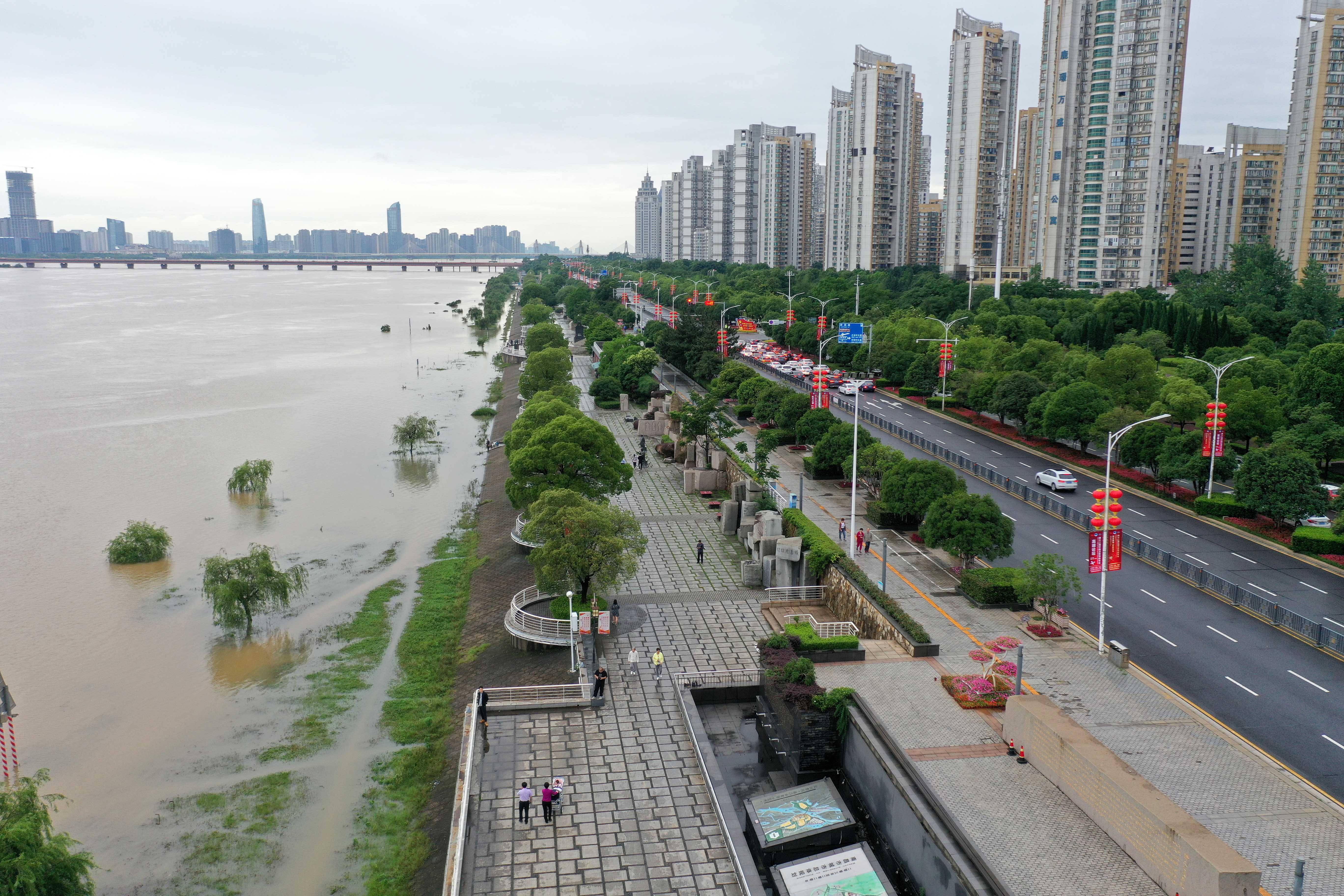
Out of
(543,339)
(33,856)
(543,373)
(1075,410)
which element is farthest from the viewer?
(543,339)

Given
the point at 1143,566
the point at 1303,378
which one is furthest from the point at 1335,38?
→ the point at 1143,566

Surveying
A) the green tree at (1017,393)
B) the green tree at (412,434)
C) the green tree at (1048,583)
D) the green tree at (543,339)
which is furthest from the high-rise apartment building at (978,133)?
the green tree at (1048,583)

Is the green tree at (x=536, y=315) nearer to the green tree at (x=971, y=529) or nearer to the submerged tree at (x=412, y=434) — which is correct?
the submerged tree at (x=412, y=434)

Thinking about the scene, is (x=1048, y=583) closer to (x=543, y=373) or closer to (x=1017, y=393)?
(x=1017, y=393)

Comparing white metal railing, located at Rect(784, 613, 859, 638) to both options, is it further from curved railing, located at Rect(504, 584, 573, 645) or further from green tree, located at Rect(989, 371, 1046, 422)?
green tree, located at Rect(989, 371, 1046, 422)

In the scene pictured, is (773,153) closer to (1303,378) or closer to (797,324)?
(797,324)

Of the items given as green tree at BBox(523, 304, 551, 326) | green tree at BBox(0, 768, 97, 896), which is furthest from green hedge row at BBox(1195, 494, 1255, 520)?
green tree at BBox(523, 304, 551, 326)

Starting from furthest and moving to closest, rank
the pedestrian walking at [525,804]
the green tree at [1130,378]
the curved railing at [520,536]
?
the green tree at [1130,378] < the curved railing at [520,536] < the pedestrian walking at [525,804]

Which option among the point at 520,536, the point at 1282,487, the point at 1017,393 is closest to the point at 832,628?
the point at 520,536
